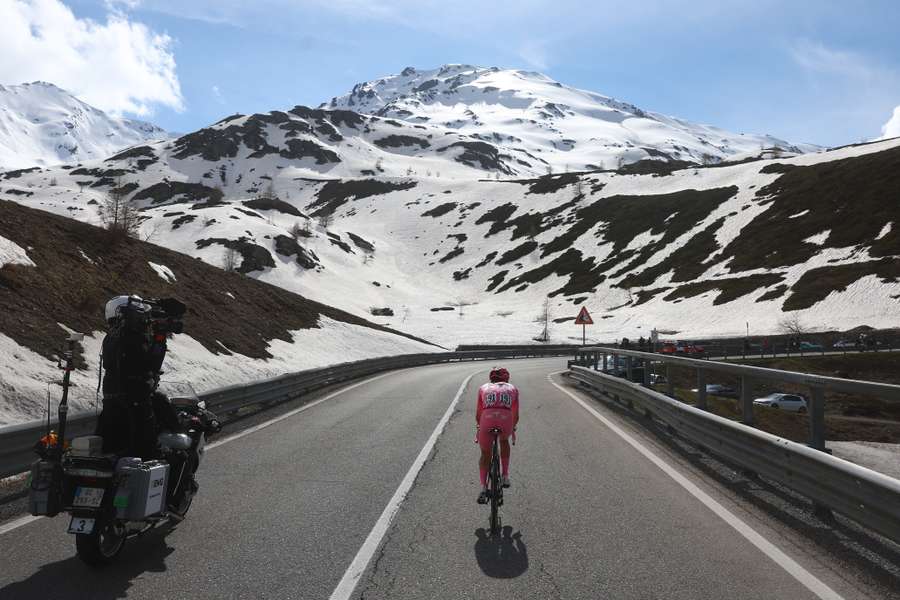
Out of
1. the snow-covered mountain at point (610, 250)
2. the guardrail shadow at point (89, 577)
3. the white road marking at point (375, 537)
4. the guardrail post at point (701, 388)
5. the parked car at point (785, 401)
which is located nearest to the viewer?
the guardrail shadow at point (89, 577)

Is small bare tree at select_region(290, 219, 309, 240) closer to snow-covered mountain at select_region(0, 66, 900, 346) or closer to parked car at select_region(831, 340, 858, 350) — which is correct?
snow-covered mountain at select_region(0, 66, 900, 346)

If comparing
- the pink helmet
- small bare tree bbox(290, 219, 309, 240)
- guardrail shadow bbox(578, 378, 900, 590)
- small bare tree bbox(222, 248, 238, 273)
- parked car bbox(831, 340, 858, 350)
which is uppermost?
small bare tree bbox(290, 219, 309, 240)

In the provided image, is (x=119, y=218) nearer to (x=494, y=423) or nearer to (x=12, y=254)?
(x=12, y=254)

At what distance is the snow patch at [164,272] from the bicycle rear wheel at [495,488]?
2226cm

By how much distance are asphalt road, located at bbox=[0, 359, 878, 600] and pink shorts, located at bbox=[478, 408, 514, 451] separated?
0.79 meters

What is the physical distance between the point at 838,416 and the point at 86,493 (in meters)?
16.1

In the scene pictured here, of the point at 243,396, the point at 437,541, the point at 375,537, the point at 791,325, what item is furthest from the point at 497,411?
the point at 791,325

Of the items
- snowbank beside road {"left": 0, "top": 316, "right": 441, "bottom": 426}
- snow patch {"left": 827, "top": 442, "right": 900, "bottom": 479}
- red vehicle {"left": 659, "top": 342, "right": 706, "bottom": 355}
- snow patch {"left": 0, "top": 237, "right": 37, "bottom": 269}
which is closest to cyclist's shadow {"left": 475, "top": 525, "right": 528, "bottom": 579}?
snowbank beside road {"left": 0, "top": 316, "right": 441, "bottom": 426}

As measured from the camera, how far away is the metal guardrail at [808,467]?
4.69 meters

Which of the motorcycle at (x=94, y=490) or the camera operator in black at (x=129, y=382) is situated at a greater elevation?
the camera operator in black at (x=129, y=382)

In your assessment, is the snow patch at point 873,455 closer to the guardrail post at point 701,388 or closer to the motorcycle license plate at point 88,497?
the guardrail post at point 701,388

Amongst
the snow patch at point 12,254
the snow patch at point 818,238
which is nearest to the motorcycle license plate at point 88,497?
the snow patch at point 12,254

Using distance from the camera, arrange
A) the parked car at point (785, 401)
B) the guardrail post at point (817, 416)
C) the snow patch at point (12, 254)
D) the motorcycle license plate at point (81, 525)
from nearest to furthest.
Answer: the motorcycle license plate at point (81, 525)
the guardrail post at point (817, 416)
the snow patch at point (12, 254)
the parked car at point (785, 401)

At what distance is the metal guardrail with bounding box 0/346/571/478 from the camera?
23.0 ft
